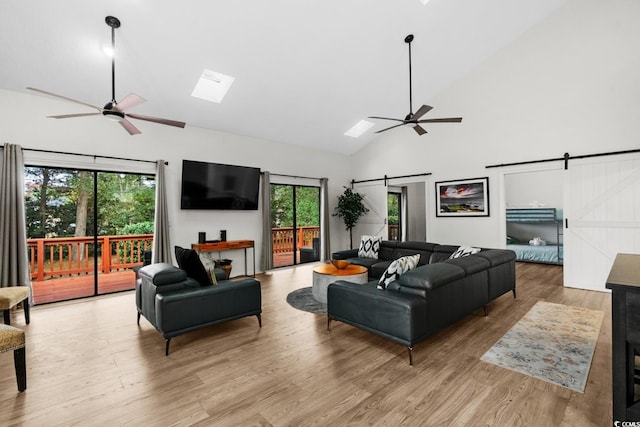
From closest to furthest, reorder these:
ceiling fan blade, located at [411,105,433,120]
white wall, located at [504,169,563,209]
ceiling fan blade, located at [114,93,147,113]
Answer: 1. ceiling fan blade, located at [114,93,147,113]
2. ceiling fan blade, located at [411,105,433,120]
3. white wall, located at [504,169,563,209]

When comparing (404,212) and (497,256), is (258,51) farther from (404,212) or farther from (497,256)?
(404,212)

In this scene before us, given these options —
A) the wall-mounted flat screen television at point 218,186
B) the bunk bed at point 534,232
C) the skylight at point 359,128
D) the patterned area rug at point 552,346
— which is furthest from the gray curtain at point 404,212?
the patterned area rug at point 552,346

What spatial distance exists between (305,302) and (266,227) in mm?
2573

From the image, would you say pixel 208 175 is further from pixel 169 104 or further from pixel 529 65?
pixel 529 65

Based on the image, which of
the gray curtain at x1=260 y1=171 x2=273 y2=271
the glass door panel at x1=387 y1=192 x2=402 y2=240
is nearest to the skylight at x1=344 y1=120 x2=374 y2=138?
the gray curtain at x1=260 y1=171 x2=273 y2=271

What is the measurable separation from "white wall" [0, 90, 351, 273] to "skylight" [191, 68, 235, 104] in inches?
32.7

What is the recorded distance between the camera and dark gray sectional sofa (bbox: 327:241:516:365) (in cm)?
263

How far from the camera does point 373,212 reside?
830 cm

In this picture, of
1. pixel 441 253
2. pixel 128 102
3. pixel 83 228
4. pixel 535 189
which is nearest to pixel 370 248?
pixel 441 253

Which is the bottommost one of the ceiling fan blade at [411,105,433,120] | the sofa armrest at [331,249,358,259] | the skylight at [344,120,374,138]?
the sofa armrest at [331,249,358,259]

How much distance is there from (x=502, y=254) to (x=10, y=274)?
256 inches

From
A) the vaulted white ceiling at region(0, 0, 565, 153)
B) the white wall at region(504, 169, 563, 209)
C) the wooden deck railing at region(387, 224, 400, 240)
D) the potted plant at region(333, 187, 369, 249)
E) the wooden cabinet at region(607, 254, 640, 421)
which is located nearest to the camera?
the wooden cabinet at region(607, 254, 640, 421)

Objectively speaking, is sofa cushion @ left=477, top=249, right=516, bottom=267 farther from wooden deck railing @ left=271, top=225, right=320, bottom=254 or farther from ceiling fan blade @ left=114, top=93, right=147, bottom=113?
wooden deck railing @ left=271, top=225, right=320, bottom=254

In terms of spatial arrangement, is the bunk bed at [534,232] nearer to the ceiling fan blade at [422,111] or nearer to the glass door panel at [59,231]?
the ceiling fan blade at [422,111]
